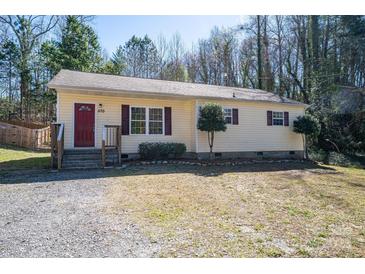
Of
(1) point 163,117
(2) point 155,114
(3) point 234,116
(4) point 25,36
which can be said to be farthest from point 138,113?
(4) point 25,36

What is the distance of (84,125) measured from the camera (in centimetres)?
1006

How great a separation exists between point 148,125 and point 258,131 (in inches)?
213

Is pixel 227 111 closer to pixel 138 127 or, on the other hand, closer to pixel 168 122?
pixel 168 122

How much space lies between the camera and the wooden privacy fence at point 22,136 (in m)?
16.4

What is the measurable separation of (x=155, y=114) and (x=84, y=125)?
115 inches

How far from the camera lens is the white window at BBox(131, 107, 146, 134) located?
35.6 ft

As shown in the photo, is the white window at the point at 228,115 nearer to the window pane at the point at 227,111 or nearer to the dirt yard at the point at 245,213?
the window pane at the point at 227,111

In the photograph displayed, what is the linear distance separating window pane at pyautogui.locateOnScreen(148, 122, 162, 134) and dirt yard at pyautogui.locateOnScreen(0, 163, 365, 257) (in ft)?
12.4

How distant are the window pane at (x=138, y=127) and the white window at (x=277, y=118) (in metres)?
6.59

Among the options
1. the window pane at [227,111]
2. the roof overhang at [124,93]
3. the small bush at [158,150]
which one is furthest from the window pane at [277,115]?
the small bush at [158,150]

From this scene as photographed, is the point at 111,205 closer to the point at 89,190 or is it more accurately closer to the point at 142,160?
the point at 89,190

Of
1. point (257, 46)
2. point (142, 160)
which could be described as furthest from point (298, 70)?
point (142, 160)

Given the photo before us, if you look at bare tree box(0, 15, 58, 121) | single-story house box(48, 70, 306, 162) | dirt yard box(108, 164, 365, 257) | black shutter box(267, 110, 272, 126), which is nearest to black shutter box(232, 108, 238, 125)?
single-story house box(48, 70, 306, 162)
